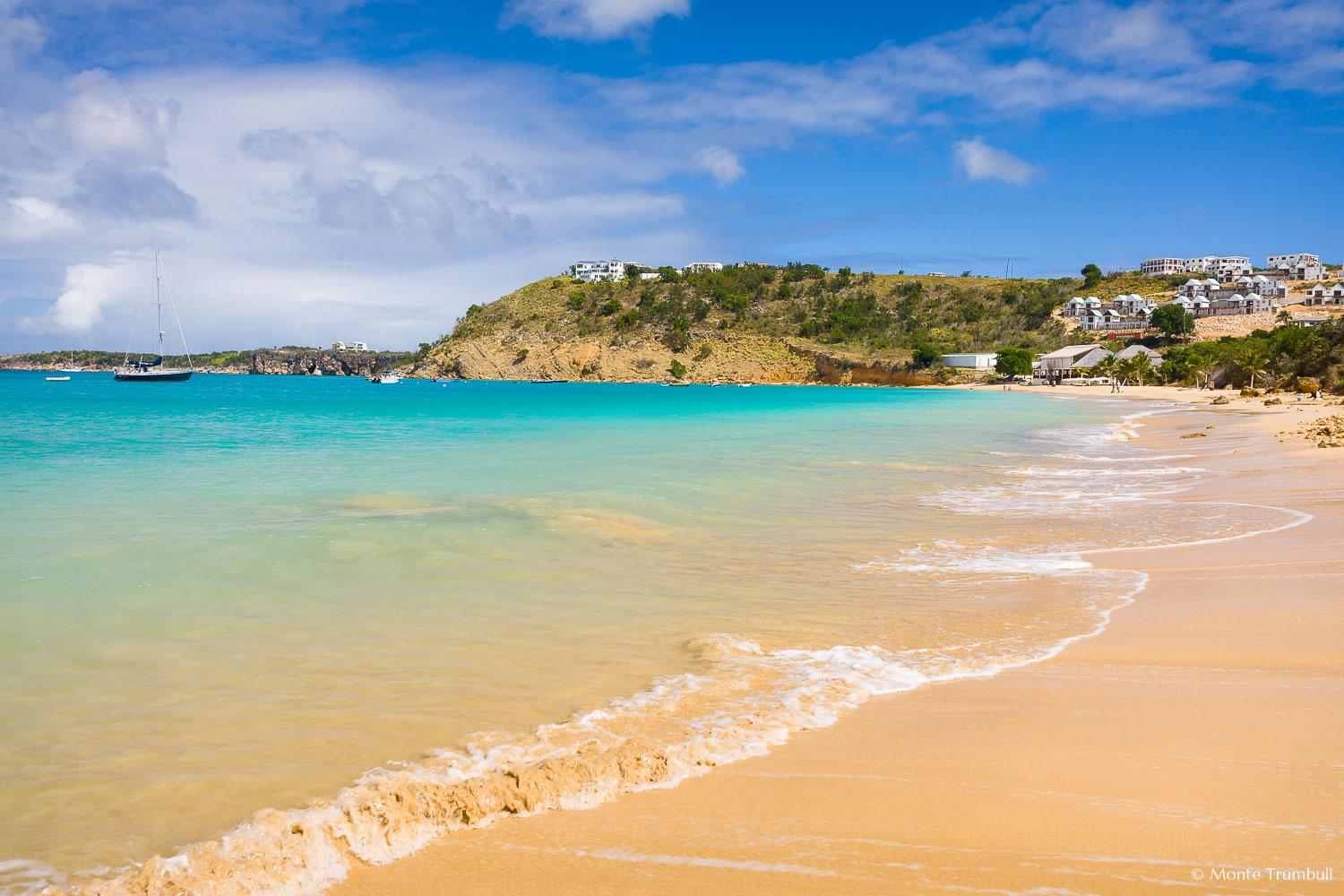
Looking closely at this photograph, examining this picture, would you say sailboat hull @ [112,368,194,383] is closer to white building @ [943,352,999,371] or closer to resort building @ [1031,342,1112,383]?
white building @ [943,352,999,371]

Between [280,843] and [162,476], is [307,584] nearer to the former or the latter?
[280,843]

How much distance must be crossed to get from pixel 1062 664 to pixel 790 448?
59.8ft

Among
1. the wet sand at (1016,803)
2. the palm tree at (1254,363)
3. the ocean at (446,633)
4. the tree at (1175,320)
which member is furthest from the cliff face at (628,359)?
the wet sand at (1016,803)

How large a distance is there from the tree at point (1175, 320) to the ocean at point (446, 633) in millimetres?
105707

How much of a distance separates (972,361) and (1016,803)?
116567mm

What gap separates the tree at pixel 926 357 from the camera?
113312 millimetres

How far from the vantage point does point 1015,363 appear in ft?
331

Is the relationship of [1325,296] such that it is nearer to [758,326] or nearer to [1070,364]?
[1070,364]

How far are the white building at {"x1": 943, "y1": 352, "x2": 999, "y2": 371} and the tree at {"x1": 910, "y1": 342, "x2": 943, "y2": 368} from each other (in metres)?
1.64

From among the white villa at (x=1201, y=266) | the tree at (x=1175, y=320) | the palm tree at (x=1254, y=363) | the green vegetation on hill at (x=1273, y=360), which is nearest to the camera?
the green vegetation on hill at (x=1273, y=360)

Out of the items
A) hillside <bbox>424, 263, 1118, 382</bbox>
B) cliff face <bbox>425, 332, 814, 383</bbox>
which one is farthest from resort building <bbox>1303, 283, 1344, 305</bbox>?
cliff face <bbox>425, 332, 814, 383</bbox>

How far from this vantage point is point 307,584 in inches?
277

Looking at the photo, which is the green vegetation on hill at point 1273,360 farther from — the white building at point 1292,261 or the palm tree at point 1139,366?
the white building at point 1292,261

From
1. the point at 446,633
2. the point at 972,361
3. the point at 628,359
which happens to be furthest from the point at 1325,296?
the point at 446,633
